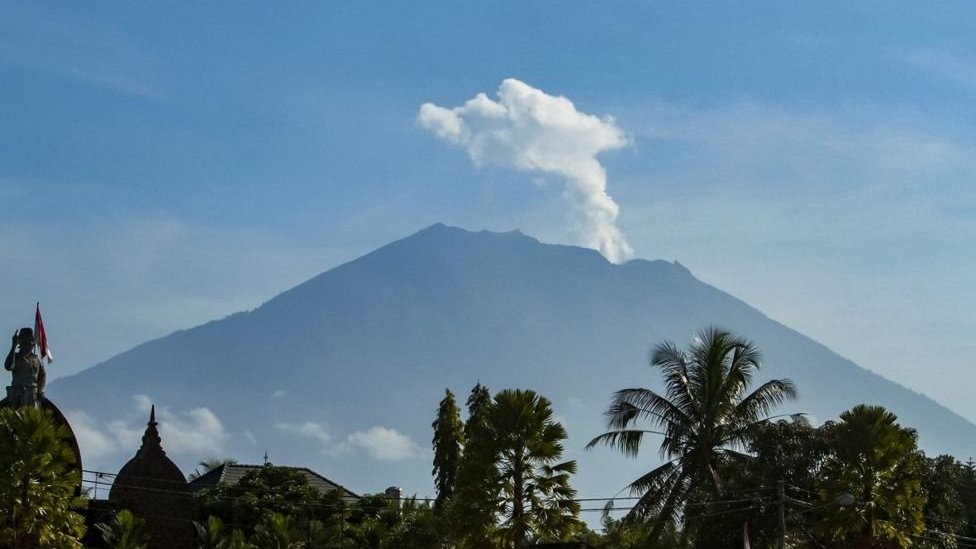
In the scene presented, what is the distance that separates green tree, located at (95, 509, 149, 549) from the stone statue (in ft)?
19.8

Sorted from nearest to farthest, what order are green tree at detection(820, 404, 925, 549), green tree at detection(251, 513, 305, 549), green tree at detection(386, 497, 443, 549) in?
green tree at detection(820, 404, 925, 549), green tree at detection(251, 513, 305, 549), green tree at detection(386, 497, 443, 549)

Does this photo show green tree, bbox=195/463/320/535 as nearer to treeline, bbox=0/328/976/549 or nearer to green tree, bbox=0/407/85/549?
treeline, bbox=0/328/976/549

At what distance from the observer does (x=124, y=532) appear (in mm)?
56781

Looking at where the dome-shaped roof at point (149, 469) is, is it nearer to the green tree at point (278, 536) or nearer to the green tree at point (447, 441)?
the green tree at point (278, 536)

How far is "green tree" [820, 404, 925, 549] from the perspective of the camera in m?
53.8

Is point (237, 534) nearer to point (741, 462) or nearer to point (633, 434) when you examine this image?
point (633, 434)

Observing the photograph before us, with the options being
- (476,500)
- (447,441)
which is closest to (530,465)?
(476,500)

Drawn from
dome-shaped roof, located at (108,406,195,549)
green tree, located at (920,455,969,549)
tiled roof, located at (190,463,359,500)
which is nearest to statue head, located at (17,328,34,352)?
dome-shaped roof, located at (108,406,195,549)

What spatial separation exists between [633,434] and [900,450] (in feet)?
39.1

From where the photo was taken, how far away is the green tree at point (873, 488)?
177ft

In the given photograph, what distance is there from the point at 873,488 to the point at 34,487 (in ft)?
99.5

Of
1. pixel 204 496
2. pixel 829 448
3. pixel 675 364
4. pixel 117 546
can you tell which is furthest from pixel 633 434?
pixel 204 496

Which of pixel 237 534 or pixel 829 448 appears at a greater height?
pixel 829 448

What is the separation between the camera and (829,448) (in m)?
63.6
